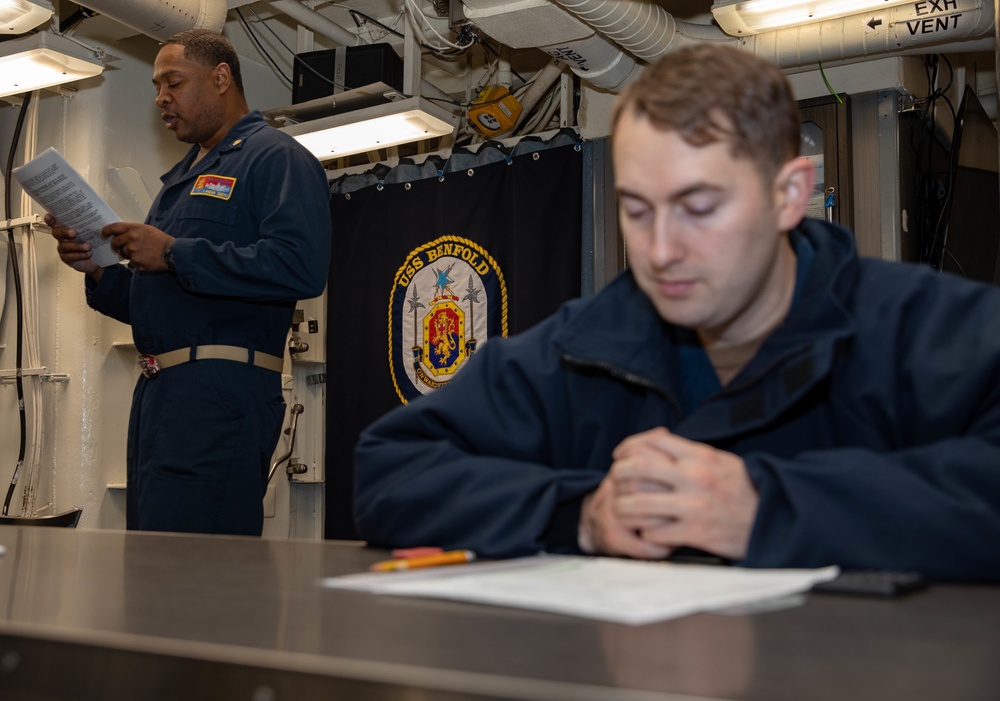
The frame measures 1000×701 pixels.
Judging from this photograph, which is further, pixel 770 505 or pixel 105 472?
pixel 105 472

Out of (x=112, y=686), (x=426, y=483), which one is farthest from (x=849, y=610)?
(x=426, y=483)

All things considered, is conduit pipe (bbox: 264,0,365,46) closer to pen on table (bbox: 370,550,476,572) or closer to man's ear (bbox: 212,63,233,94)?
man's ear (bbox: 212,63,233,94)

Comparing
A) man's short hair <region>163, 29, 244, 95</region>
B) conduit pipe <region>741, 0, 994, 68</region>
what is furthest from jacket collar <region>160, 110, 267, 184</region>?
conduit pipe <region>741, 0, 994, 68</region>

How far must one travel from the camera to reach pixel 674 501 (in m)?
1.01

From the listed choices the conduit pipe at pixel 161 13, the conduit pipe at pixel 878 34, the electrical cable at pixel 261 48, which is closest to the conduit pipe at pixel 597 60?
the conduit pipe at pixel 878 34

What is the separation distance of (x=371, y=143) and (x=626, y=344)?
379 cm

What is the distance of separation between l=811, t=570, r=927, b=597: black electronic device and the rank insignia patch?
2.18 metres

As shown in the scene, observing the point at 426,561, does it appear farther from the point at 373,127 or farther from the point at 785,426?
the point at 373,127

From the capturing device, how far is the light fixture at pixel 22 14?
147 inches

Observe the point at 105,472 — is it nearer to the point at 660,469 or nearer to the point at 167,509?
the point at 167,509

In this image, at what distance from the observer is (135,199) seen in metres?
4.82

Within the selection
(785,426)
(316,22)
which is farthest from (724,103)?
(316,22)

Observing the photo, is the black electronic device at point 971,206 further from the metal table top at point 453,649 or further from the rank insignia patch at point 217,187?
the metal table top at point 453,649

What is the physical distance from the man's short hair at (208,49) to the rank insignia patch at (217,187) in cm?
40
